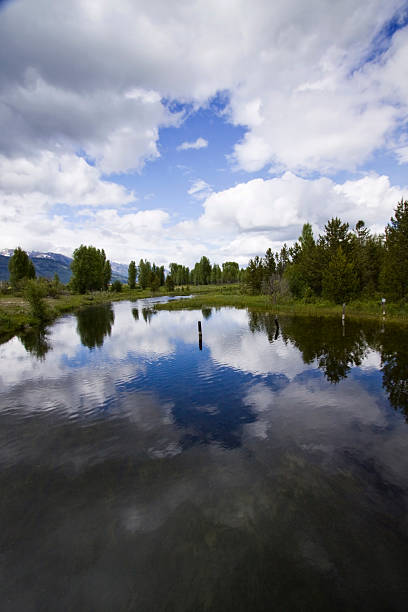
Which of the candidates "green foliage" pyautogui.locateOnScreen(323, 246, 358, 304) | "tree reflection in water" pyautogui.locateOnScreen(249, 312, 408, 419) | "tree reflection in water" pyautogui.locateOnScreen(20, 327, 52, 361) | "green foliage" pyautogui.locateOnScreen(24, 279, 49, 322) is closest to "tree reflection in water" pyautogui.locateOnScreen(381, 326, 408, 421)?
"tree reflection in water" pyautogui.locateOnScreen(249, 312, 408, 419)

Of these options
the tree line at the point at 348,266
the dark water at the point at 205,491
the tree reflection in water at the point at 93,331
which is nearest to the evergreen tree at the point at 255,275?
the tree line at the point at 348,266

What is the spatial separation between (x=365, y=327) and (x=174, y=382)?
3229 cm

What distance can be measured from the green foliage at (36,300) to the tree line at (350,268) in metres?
54.4

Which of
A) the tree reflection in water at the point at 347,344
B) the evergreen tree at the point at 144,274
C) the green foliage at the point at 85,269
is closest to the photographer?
the tree reflection in water at the point at 347,344

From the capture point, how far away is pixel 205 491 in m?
10.2

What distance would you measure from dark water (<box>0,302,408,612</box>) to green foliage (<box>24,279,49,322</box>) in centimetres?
3187

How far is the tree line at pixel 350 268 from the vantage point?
46.8 m

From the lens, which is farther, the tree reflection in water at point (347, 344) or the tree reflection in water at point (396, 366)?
the tree reflection in water at point (347, 344)

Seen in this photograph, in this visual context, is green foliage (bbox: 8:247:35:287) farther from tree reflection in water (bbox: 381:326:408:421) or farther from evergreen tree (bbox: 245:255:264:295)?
tree reflection in water (bbox: 381:326:408:421)

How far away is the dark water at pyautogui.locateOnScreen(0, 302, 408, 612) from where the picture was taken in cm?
707

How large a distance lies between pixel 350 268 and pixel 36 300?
205 ft

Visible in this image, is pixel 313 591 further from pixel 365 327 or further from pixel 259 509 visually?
pixel 365 327

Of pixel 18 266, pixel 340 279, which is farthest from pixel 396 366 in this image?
pixel 18 266

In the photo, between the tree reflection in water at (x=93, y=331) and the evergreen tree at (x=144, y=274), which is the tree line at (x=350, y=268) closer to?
the tree reflection in water at (x=93, y=331)
